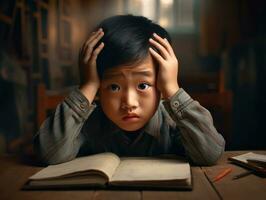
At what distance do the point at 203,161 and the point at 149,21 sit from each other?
355 mm

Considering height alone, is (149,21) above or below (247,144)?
above

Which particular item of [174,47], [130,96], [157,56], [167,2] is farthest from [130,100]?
[174,47]

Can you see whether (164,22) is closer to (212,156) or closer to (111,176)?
(212,156)

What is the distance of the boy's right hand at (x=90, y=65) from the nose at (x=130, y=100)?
8 centimetres

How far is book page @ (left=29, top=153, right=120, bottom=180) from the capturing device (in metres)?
0.69

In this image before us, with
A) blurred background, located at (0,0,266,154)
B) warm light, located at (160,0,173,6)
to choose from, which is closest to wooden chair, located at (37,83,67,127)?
blurred background, located at (0,0,266,154)

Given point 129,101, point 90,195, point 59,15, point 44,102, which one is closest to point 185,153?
point 129,101

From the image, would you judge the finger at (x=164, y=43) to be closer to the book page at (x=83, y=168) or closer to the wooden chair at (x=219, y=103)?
the book page at (x=83, y=168)

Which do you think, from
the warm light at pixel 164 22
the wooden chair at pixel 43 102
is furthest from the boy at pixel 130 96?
the warm light at pixel 164 22

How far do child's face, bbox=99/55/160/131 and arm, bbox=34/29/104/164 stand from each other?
1.3 inches

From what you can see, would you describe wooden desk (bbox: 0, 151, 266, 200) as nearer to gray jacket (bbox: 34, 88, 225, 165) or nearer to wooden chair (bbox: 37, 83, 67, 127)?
gray jacket (bbox: 34, 88, 225, 165)

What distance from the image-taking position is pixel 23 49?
71.9 inches

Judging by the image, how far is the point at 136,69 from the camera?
81 centimetres

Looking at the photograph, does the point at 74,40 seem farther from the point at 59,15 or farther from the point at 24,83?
the point at 24,83
